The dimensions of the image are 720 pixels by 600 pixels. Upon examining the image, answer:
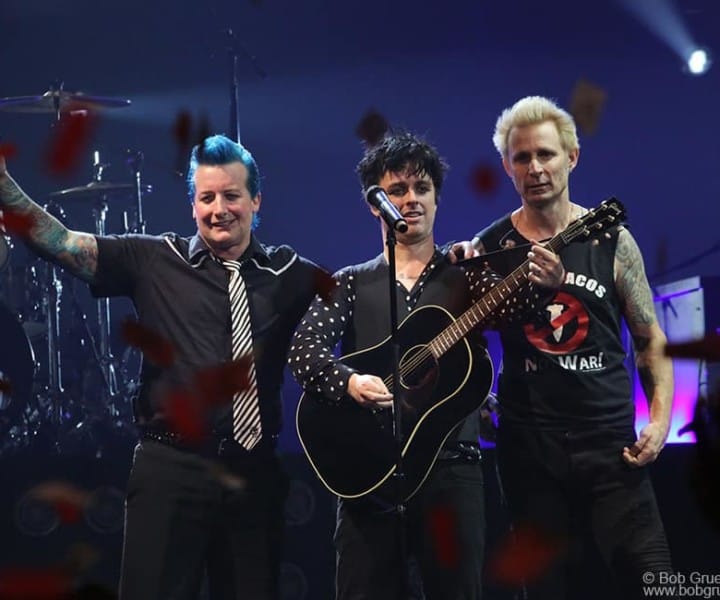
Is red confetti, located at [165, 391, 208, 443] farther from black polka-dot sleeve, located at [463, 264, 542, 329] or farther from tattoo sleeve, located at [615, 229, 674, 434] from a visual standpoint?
tattoo sleeve, located at [615, 229, 674, 434]

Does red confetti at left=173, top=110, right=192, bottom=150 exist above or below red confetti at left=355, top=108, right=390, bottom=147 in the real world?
above

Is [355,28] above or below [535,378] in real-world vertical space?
above

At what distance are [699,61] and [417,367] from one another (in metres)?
6.21

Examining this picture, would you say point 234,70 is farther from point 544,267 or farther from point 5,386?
point 544,267

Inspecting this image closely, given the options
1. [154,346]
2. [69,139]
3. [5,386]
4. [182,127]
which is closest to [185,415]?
[154,346]

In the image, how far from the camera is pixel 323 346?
12.6 feet

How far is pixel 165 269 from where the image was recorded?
3850 millimetres

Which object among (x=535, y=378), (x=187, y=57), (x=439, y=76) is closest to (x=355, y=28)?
(x=439, y=76)

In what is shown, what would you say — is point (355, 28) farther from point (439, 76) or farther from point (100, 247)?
point (100, 247)

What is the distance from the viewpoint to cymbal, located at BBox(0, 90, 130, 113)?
24.3 ft

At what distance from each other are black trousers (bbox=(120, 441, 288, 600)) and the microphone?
37.9 inches

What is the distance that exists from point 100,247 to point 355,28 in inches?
240

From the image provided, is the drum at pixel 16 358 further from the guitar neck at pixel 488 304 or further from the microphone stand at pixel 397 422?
the microphone stand at pixel 397 422

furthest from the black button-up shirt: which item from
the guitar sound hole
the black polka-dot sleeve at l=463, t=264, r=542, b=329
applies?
the black polka-dot sleeve at l=463, t=264, r=542, b=329
